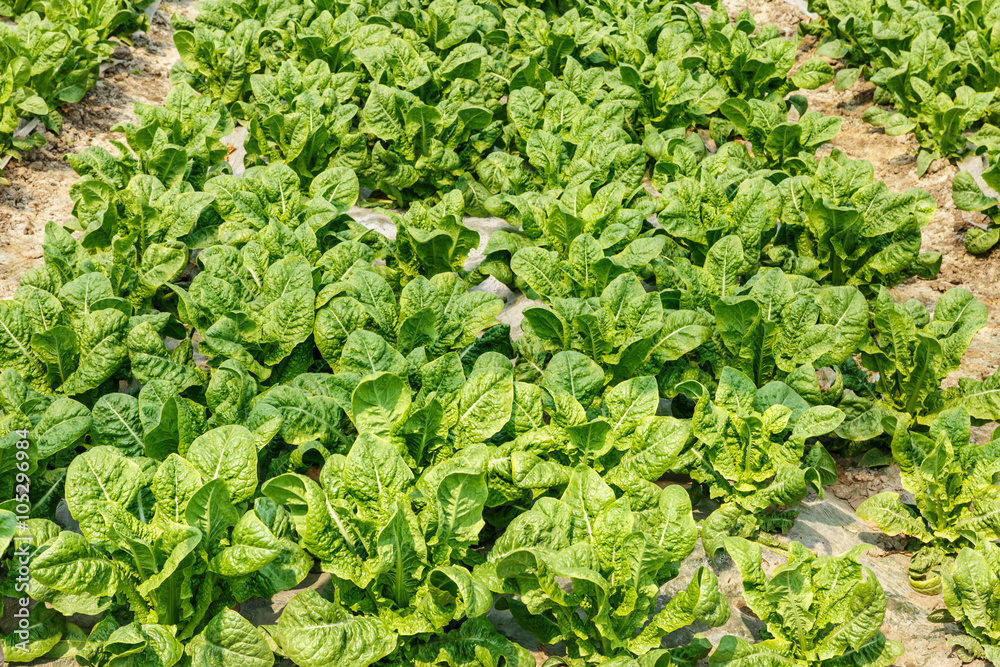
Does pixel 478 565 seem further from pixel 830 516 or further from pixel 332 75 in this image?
pixel 332 75

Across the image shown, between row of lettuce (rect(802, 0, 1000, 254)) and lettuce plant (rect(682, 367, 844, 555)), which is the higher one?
row of lettuce (rect(802, 0, 1000, 254))

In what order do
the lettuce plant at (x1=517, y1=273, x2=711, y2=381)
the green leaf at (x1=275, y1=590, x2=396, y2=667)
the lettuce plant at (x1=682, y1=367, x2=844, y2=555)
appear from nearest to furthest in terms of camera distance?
the green leaf at (x1=275, y1=590, x2=396, y2=667)
the lettuce plant at (x1=682, y1=367, x2=844, y2=555)
the lettuce plant at (x1=517, y1=273, x2=711, y2=381)

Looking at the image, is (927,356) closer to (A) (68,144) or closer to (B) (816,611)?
(B) (816,611)

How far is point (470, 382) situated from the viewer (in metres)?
3.40

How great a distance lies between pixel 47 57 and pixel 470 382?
4791 millimetres

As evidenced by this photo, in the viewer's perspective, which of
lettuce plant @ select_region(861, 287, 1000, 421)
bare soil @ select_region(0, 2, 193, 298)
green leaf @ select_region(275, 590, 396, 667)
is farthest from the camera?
bare soil @ select_region(0, 2, 193, 298)

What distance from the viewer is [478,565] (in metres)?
2.98

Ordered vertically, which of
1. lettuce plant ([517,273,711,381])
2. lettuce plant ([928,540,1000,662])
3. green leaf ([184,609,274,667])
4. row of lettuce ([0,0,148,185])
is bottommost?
lettuce plant ([928,540,1000,662])

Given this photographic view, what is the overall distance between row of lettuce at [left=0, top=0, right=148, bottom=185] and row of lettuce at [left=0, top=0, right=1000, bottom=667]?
4.24 feet

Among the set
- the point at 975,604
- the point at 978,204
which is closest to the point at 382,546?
the point at 975,604

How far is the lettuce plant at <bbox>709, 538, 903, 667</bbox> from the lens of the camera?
2.89 meters

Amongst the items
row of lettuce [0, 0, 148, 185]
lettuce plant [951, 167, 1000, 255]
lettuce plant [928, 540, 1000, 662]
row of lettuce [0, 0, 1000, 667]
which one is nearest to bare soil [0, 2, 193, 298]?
row of lettuce [0, 0, 148, 185]

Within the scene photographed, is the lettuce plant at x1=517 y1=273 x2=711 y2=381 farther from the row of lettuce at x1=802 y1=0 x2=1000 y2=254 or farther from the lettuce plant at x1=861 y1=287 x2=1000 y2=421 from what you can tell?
the row of lettuce at x1=802 y1=0 x2=1000 y2=254

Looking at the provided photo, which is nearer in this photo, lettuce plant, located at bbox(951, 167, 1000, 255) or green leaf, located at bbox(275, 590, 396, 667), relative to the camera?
green leaf, located at bbox(275, 590, 396, 667)
